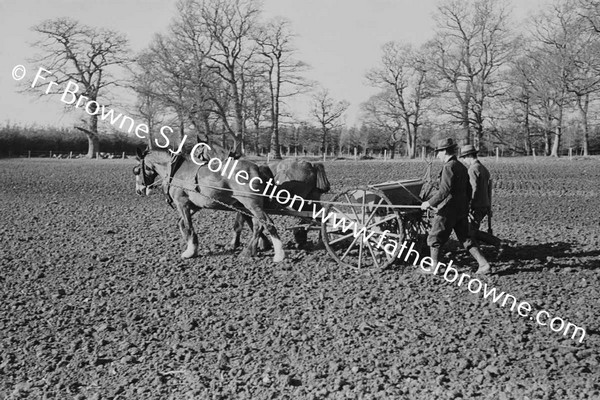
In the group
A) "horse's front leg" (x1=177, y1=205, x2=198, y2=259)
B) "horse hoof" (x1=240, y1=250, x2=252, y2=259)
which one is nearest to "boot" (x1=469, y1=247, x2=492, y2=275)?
"horse hoof" (x1=240, y1=250, x2=252, y2=259)

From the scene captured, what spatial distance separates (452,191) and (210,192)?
381 cm

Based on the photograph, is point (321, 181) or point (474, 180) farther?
point (321, 181)

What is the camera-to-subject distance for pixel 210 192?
980 cm

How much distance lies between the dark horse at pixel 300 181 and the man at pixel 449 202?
8.56ft

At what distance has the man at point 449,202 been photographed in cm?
813

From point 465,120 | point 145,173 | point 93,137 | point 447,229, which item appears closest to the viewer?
point 447,229

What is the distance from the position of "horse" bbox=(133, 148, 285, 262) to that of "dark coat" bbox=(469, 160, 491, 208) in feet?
9.94

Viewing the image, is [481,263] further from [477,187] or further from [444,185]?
[477,187]

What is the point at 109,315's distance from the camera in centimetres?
717

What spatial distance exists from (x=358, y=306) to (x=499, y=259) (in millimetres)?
3371

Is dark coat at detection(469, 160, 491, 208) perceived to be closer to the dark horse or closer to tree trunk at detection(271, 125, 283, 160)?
the dark horse

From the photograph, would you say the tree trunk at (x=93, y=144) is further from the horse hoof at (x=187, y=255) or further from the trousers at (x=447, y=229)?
the trousers at (x=447, y=229)

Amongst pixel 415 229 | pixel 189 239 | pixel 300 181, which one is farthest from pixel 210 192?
pixel 415 229

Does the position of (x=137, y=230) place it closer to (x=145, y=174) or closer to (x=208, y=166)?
(x=145, y=174)
